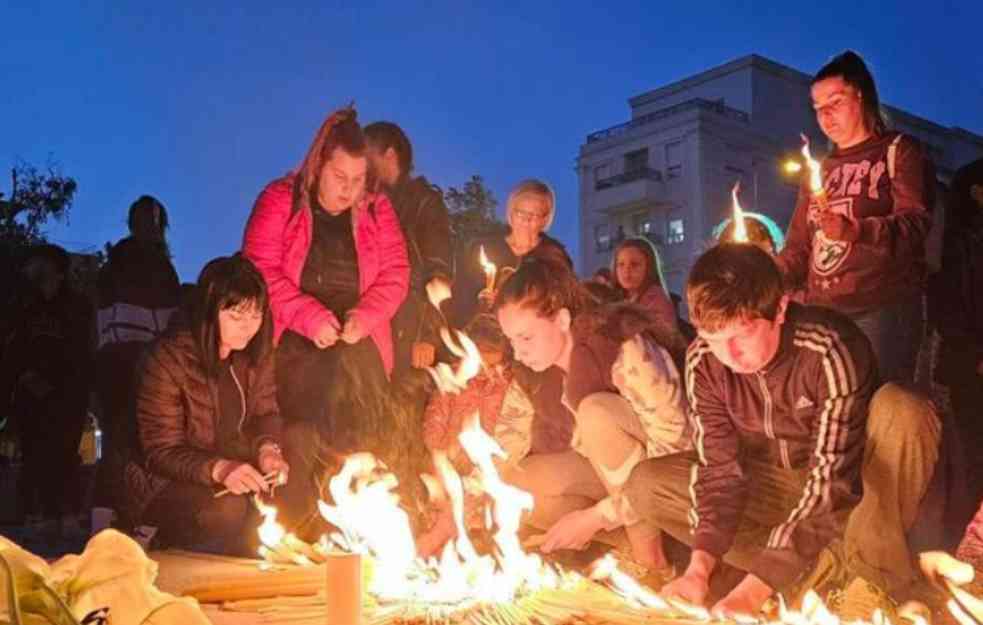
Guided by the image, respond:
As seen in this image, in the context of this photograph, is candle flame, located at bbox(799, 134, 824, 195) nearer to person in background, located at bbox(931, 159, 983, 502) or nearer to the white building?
person in background, located at bbox(931, 159, 983, 502)

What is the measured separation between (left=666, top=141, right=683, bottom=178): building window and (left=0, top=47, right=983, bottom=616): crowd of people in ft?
94.1

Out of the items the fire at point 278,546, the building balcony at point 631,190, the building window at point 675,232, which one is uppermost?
the building balcony at point 631,190

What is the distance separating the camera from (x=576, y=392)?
15.7 feet

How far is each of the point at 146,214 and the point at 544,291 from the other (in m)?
2.81

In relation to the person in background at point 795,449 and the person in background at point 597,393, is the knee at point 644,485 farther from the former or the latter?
the person in background at point 795,449

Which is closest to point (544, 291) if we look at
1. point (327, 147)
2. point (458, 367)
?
point (458, 367)

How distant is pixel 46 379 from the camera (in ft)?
22.7

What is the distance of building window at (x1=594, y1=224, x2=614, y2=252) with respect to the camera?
123 feet

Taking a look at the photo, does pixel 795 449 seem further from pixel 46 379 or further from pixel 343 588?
pixel 46 379

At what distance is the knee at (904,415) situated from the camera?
351 cm

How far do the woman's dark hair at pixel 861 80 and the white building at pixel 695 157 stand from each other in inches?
1117

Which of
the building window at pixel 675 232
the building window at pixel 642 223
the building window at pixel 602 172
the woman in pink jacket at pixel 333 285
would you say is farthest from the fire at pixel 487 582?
the building window at pixel 602 172

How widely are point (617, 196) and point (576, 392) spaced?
104 feet

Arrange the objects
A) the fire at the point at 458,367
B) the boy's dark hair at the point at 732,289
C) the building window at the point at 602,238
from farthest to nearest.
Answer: the building window at the point at 602,238, the fire at the point at 458,367, the boy's dark hair at the point at 732,289
